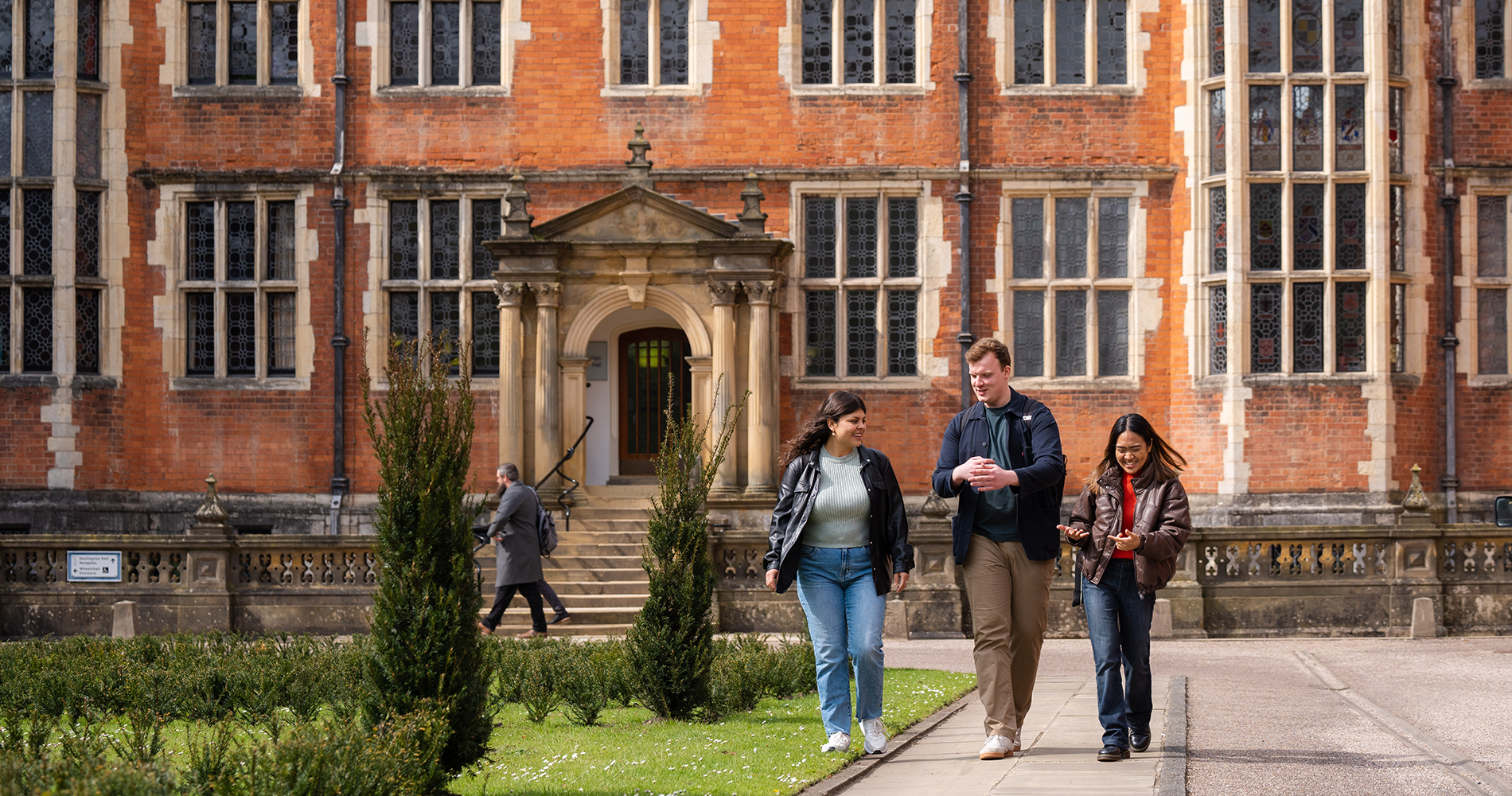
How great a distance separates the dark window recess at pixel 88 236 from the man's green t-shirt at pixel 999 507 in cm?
1656

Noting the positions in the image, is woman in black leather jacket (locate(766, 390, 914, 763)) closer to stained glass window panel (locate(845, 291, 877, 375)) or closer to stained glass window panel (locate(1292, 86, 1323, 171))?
stained glass window panel (locate(845, 291, 877, 375))

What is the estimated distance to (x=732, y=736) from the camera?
909 centimetres

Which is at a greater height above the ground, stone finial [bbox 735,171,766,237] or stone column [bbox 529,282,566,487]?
stone finial [bbox 735,171,766,237]

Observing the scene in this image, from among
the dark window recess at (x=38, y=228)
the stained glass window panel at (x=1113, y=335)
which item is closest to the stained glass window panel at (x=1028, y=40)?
the stained glass window panel at (x=1113, y=335)

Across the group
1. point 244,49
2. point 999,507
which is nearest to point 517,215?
point 244,49

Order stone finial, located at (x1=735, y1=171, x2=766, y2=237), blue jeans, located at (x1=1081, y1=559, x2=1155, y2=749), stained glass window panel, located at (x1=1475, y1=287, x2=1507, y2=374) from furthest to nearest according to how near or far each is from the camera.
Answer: stained glass window panel, located at (x1=1475, y1=287, x2=1507, y2=374)
stone finial, located at (x1=735, y1=171, x2=766, y2=237)
blue jeans, located at (x1=1081, y1=559, x2=1155, y2=749)

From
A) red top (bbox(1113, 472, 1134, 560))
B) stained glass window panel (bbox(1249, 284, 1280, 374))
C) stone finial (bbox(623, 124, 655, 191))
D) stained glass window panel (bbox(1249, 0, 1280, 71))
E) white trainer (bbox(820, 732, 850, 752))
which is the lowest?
white trainer (bbox(820, 732, 850, 752))

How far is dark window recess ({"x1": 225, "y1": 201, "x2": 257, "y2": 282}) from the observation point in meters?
21.5

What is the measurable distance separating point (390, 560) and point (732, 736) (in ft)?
8.16

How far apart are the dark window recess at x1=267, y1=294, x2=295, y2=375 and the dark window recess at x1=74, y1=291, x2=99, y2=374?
7.35ft

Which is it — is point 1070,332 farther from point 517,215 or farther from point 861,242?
point 517,215

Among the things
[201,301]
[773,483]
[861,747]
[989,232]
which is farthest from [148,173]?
[861,747]

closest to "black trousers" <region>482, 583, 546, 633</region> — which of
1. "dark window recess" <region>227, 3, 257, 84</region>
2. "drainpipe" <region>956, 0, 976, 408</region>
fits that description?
"drainpipe" <region>956, 0, 976, 408</region>

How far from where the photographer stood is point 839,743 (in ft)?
26.7
